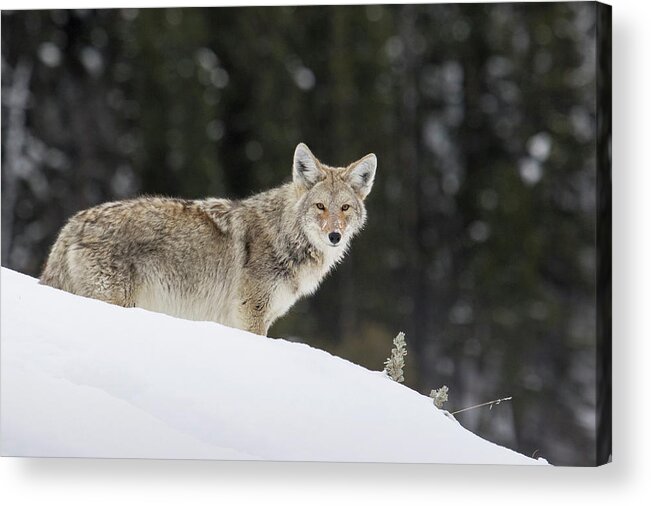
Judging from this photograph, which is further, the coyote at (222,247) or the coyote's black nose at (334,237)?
the coyote's black nose at (334,237)

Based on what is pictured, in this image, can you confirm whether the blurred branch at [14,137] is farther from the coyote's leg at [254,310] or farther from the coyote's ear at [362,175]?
the coyote's ear at [362,175]

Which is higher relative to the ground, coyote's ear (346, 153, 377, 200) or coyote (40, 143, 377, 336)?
coyote's ear (346, 153, 377, 200)

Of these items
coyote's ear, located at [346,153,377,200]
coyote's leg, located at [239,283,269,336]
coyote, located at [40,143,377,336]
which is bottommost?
coyote's leg, located at [239,283,269,336]

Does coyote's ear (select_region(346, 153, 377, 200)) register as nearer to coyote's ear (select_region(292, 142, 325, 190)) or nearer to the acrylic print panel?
the acrylic print panel

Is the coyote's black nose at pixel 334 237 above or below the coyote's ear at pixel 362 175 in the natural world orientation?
below

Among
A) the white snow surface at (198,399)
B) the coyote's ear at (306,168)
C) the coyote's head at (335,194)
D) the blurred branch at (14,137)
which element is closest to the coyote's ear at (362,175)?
the coyote's head at (335,194)

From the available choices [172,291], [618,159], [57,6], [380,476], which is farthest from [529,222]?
[57,6]

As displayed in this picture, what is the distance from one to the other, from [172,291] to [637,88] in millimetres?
3160

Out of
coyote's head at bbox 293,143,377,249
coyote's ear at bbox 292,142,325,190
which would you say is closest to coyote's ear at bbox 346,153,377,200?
coyote's head at bbox 293,143,377,249

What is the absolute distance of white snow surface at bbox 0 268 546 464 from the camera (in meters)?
7.03

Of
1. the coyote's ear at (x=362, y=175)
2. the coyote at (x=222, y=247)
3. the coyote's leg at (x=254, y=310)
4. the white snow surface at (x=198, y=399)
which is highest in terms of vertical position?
the coyote's ear at (x=362, y=175)

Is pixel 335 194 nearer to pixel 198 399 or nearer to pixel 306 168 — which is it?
pixel 306 168

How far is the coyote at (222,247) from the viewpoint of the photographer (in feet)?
23.8

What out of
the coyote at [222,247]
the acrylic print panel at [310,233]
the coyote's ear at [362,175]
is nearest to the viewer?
the acrylic print panel at [310,233]
